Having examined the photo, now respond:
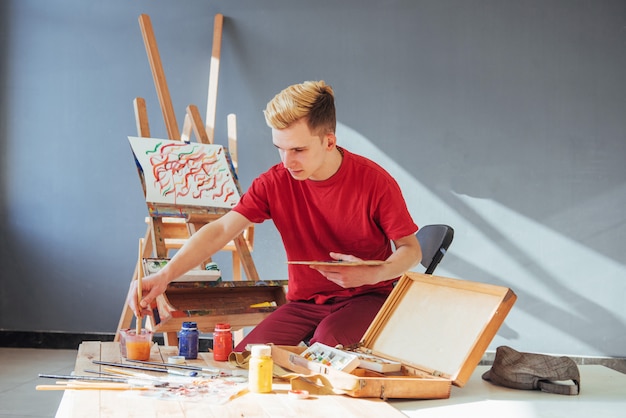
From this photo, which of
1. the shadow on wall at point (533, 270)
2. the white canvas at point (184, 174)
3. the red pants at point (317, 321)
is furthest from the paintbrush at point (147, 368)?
the shadow on wall at point (533, 270)

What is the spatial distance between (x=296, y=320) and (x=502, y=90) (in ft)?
9.02

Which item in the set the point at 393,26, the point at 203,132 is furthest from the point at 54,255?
the point at 393,26

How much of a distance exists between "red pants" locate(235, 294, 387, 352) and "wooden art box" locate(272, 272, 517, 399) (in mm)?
151

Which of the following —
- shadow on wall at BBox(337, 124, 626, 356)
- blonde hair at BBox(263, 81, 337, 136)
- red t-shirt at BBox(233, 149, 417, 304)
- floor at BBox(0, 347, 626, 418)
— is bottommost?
floor at BBox(0, 347, 626, 418)

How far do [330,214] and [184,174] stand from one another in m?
1.19

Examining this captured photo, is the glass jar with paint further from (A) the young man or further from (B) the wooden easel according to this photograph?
(B) the wooden easel

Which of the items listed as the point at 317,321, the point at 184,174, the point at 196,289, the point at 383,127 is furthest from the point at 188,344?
the point at 383,127

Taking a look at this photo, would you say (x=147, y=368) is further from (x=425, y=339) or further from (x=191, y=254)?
(x=425, y=339)

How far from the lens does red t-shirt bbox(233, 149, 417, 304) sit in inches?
88.3

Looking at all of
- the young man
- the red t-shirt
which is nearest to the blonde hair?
the young man

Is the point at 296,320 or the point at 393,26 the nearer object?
the point at 296,320

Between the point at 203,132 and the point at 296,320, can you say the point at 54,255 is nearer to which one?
the point at 203,132

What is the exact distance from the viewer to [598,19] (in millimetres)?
4469

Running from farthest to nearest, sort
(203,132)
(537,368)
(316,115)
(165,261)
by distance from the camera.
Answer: (203,132)
(165,261)
(316,115)
(537,368)
